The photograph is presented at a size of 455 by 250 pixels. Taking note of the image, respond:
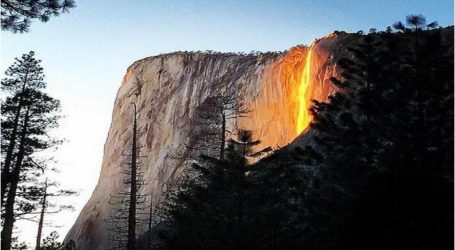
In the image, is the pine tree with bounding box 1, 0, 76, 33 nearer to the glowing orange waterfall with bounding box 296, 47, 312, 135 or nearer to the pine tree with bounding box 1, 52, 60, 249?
the pine tree with bounding box 1, 52, 60, 249

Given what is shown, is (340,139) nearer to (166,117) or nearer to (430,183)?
(430,183)

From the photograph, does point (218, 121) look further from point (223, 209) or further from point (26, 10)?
point (26, 10)

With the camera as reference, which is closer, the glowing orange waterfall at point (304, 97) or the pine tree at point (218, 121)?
the pine tree at point (218, 121)

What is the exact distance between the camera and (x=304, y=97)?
152 feet

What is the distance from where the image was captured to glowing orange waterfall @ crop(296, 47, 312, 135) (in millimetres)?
45188

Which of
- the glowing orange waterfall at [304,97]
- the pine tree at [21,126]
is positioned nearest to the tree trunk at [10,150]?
the pine tree at [21,126]

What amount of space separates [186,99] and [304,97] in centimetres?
2137

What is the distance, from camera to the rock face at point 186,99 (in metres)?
46.7

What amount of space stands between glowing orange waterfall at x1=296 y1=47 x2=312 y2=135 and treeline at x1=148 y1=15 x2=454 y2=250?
1869 cm

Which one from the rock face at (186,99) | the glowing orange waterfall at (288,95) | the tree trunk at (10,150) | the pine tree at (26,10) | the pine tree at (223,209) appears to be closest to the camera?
the pine tree at (26,10)

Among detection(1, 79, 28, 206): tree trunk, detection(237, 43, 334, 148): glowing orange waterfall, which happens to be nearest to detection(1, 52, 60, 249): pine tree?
detection(1, 79, 28, 206): tree trunk

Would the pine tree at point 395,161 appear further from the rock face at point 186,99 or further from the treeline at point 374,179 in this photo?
the rock face at point 186,99

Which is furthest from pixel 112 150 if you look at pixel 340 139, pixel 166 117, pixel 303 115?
pixel 340 139

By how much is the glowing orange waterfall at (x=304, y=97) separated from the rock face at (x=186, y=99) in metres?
0.10
